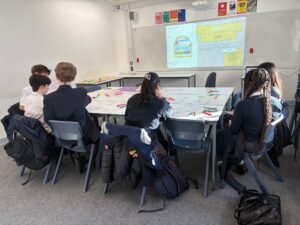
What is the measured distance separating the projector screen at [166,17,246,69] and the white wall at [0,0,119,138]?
5.09ft

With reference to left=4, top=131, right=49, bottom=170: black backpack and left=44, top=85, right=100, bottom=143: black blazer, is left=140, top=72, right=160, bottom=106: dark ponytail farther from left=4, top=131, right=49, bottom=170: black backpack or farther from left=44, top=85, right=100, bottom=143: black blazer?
left=4, top=131, right=49, bottom=170: black backpack

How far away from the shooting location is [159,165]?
1.86 m

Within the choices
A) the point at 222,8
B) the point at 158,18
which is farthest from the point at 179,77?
the point at 222,8

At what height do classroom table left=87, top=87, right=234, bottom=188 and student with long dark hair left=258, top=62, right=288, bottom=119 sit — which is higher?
student with long dark hair left=258, top=62, right=288, bottom=119

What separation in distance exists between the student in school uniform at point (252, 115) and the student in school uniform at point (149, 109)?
0.57m

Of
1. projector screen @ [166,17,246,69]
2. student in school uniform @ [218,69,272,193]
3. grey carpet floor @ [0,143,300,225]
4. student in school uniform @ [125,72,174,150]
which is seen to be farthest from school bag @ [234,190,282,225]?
projector screen @ [166,17,246,69]

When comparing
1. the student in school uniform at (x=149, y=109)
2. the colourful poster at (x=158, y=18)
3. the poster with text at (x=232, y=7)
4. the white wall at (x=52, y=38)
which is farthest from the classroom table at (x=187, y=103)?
the colourful poster at (x=158, y=18)

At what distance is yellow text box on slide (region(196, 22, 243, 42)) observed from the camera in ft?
15.3

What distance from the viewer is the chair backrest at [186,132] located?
6.24 ft

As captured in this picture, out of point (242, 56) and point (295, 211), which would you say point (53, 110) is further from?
point (242, 56)

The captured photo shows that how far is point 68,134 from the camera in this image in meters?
2.13

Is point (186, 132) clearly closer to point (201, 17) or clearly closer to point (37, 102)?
point (37, 102)

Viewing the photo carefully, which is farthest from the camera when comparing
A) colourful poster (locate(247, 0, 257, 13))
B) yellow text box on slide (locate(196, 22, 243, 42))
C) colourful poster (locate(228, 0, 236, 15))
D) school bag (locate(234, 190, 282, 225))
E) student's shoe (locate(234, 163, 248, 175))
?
yellow text box on slide (locate(196, 22, 243, 42))

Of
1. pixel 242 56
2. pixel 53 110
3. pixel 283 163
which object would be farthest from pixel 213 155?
pixel 242 56
